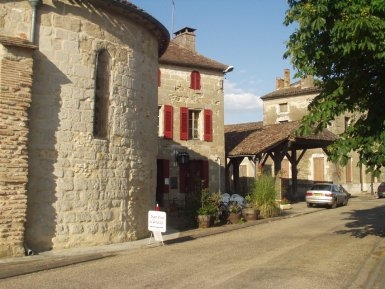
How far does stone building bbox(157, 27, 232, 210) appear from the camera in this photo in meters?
20.1

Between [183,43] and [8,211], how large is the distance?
645 inches

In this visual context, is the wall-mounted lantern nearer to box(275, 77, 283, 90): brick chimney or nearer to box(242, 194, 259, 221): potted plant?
box(242, 194, 259, 221): potted plant

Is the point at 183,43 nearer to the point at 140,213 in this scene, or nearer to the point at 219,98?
the point at 219,98

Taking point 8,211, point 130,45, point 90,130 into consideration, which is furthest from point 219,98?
point 8,211

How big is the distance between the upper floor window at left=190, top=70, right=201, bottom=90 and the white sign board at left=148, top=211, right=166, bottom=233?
1145 cm

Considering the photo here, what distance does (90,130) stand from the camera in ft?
34.3

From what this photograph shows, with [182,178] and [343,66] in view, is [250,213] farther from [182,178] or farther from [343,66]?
[343,66]

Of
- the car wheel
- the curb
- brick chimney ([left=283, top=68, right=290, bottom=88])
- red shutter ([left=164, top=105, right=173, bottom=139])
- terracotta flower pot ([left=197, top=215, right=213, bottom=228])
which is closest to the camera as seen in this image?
the curb

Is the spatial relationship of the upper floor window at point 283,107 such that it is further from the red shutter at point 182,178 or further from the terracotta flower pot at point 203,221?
the terracotta flower pot at point 203,221

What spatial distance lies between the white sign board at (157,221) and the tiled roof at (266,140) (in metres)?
10.6

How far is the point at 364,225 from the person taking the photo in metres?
14.6

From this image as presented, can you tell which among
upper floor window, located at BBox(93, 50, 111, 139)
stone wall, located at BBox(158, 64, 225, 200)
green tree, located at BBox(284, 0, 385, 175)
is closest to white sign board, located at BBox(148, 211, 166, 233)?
upper floor window, located at BBox(93, 50, 111, 139)

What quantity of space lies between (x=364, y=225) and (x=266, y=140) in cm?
824

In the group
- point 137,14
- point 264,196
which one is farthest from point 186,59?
point 137,14
